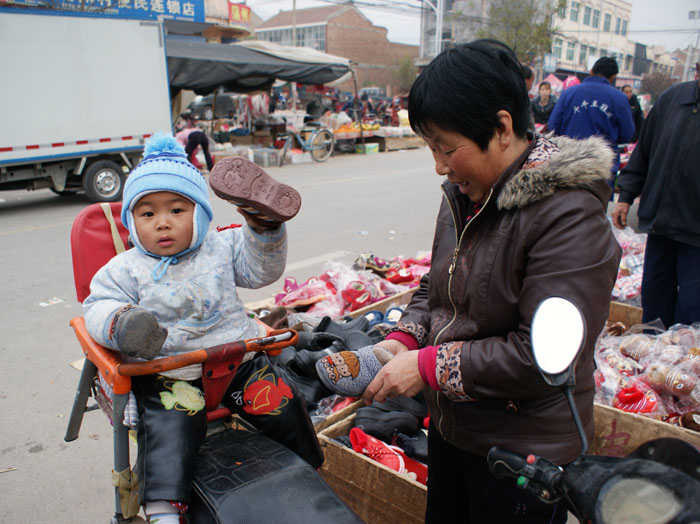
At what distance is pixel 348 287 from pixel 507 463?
11.1 ft

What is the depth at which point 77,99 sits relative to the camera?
8.90 m

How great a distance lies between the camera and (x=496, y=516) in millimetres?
1450

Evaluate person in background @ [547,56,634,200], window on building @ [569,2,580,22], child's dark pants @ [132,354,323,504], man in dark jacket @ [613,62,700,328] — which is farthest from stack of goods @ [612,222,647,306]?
window on building @ [569,2,580,22]

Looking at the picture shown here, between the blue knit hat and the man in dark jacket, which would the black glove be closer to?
the blue knit hat

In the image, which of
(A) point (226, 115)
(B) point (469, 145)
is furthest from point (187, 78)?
(A) point (226, 115)

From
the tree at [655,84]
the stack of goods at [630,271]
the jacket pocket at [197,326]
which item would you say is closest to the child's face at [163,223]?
the jacket pocket at [197,326]

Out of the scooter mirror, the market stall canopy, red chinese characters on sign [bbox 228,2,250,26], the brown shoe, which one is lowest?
the scooter mirror

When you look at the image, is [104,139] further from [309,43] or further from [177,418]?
[309,43]

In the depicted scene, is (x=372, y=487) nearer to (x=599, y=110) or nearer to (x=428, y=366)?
(x=428, y=366)

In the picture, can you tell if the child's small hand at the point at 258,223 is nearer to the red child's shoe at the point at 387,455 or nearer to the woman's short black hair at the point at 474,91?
the woman's short black hair at the point at 474,91

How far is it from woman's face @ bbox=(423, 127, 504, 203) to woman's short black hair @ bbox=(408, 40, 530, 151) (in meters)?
0.02

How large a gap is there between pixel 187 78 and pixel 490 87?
12.1 m

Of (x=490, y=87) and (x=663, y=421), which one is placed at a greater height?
(x=490, y=87)

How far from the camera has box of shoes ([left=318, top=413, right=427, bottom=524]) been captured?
7.09ft
